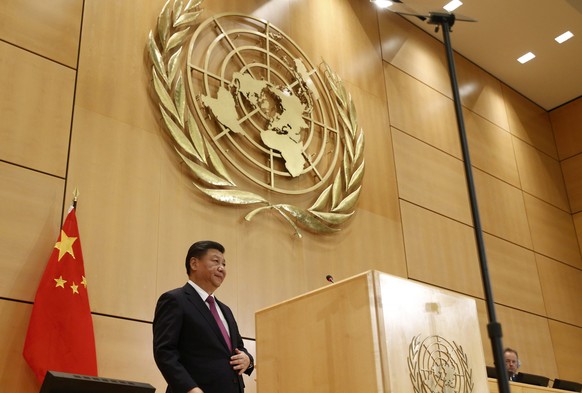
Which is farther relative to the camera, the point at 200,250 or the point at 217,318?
the point at 200,250

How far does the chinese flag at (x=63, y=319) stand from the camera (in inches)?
129

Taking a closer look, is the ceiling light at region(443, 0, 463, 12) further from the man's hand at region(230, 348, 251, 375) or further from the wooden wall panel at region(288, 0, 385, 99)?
the man's hand at region(230, 348, 251, 375)

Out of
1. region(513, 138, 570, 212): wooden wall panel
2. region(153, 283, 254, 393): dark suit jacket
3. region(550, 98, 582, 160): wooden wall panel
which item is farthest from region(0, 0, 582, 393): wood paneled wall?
region(550, 98, 582, 160): wooden wall panel

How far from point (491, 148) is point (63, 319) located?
5589 mm

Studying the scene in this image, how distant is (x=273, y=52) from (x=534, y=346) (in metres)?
3.90

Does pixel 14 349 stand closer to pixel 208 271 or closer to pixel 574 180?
pixel 208 271

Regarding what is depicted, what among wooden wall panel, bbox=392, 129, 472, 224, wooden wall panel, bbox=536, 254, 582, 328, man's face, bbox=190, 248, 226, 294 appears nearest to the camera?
man's face, bbox=190, 248, 226, 294

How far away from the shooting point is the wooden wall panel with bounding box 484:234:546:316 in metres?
6.75

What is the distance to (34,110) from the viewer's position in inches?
152

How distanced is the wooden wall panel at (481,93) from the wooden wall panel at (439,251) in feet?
6.27

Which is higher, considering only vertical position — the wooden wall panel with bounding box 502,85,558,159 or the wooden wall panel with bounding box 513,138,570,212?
the wooden wall panel with bounding box 502,85,558,159

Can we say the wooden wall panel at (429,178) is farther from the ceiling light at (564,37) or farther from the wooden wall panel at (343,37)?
the ceiling light at (564,37)

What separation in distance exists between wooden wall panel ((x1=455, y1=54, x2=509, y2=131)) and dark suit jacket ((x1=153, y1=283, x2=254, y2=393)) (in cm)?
553

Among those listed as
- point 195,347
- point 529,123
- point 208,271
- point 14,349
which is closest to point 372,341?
point 195,347
